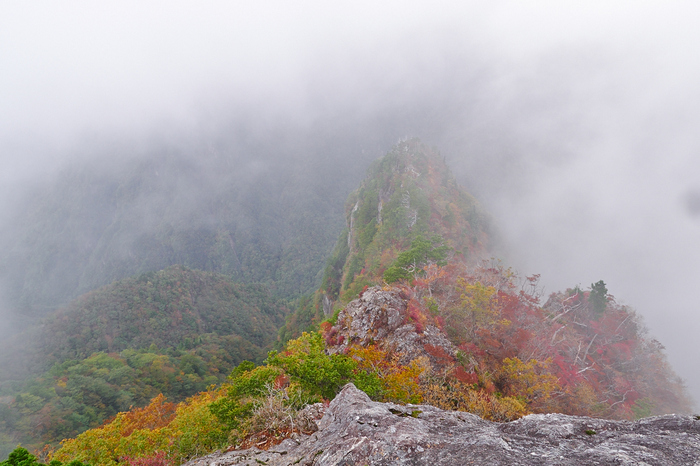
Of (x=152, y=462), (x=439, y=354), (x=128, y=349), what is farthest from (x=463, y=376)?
(x=128, y=349)

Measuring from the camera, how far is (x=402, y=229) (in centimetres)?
6838

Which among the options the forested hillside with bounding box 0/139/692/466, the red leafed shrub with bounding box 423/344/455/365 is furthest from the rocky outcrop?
the red leafed shrub with bounding box 423/344/455/365

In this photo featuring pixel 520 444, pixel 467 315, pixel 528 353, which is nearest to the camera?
pixel 520 444

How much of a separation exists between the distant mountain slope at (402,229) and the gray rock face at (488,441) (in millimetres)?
29882

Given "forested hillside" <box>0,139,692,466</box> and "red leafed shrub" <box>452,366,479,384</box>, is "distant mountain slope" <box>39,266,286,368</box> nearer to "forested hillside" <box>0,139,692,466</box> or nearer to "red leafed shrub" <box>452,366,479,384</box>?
"forested hillside" <box>0,139,692,466</box>

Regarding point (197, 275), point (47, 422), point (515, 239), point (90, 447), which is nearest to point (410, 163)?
point (515, 239)

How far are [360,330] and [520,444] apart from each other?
63.9ft

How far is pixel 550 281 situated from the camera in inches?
4230

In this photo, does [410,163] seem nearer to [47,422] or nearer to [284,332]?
[284,332]

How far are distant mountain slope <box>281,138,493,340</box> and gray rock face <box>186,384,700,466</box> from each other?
2988 centimetres

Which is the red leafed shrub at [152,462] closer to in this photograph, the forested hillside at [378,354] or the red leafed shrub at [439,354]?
the forested hillside at [378,354]

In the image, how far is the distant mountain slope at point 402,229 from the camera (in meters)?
58.0

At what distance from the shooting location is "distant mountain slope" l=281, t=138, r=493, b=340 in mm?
58031

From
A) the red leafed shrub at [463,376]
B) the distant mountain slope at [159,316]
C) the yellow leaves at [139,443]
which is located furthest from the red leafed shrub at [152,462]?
the distant mountain slope at [159,316]
